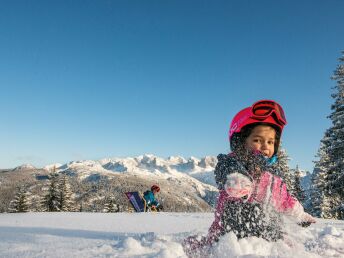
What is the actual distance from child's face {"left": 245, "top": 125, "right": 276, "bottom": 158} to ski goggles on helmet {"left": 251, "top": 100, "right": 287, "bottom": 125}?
0.14 meters

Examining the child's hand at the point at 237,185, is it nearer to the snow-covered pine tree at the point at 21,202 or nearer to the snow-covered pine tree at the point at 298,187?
the snow-covered pine tree at the point at 298,187

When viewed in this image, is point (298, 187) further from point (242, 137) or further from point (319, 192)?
point (242, 137)

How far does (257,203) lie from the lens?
4.18 metres

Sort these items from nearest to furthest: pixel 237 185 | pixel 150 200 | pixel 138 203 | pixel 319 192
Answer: pixel 237 185
pixel 150 200
pixel 138 203
pixel 319 192

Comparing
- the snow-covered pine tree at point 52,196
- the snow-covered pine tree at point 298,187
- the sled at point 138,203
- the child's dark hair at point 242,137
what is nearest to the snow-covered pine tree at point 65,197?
the snow-covered pine tree at point 52,196

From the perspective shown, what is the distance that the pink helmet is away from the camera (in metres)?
4.32

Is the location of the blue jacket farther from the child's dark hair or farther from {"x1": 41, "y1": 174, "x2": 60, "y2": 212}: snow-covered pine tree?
{"x1": 41, "y1": 174, "x2": 60, "y2": 212}: snow-covered pine tree

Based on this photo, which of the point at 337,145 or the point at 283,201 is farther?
the point at 337,145

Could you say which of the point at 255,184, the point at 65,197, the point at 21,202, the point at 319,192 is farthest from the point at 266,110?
the point at 65,197

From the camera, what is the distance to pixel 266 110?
14.3ft

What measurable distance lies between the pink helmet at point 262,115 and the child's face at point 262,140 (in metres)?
0.10

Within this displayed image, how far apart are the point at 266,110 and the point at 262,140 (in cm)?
36

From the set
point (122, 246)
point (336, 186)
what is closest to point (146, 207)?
point (336, 186)

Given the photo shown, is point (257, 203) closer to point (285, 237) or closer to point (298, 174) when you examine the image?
point (285, 237)
